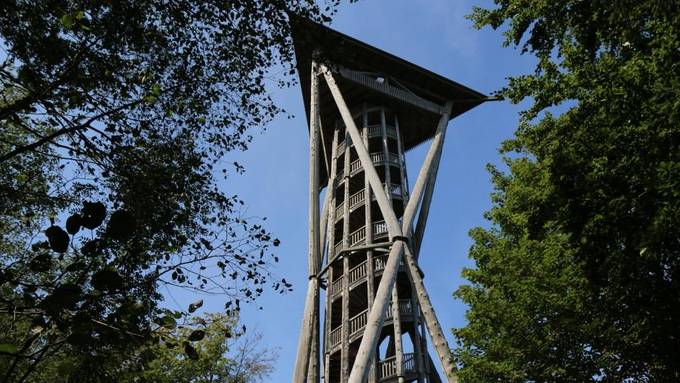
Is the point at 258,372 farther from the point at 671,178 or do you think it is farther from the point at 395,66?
the point at 671,178

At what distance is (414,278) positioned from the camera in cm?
1478

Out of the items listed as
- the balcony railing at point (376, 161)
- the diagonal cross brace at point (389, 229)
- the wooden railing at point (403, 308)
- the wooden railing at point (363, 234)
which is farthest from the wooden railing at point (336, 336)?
the balcony railing at point (376, 161)

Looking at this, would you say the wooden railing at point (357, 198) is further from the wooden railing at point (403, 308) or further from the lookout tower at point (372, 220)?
the wooden railing at point (403, 308)

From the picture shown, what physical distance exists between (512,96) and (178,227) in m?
7.01

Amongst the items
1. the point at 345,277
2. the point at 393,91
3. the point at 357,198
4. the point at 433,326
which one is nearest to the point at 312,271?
the point at 345,277

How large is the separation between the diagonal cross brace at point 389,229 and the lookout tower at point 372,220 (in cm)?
3

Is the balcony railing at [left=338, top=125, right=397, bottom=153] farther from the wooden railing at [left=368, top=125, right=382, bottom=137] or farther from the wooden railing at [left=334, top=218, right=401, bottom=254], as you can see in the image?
the wooden railing at [left=334, top=218, right=401, bottom=254]

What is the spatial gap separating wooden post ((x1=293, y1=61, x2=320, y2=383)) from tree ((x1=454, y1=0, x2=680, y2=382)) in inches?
176

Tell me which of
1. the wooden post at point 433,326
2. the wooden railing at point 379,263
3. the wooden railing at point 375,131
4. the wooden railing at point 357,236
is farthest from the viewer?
the wooden railing at point 375,131

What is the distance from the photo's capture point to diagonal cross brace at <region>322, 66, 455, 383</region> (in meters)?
12.4

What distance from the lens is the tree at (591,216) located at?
292 inches

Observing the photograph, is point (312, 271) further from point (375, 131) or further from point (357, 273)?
point (375, 131)

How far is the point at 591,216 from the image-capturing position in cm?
818

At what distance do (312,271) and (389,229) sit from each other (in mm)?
2890
